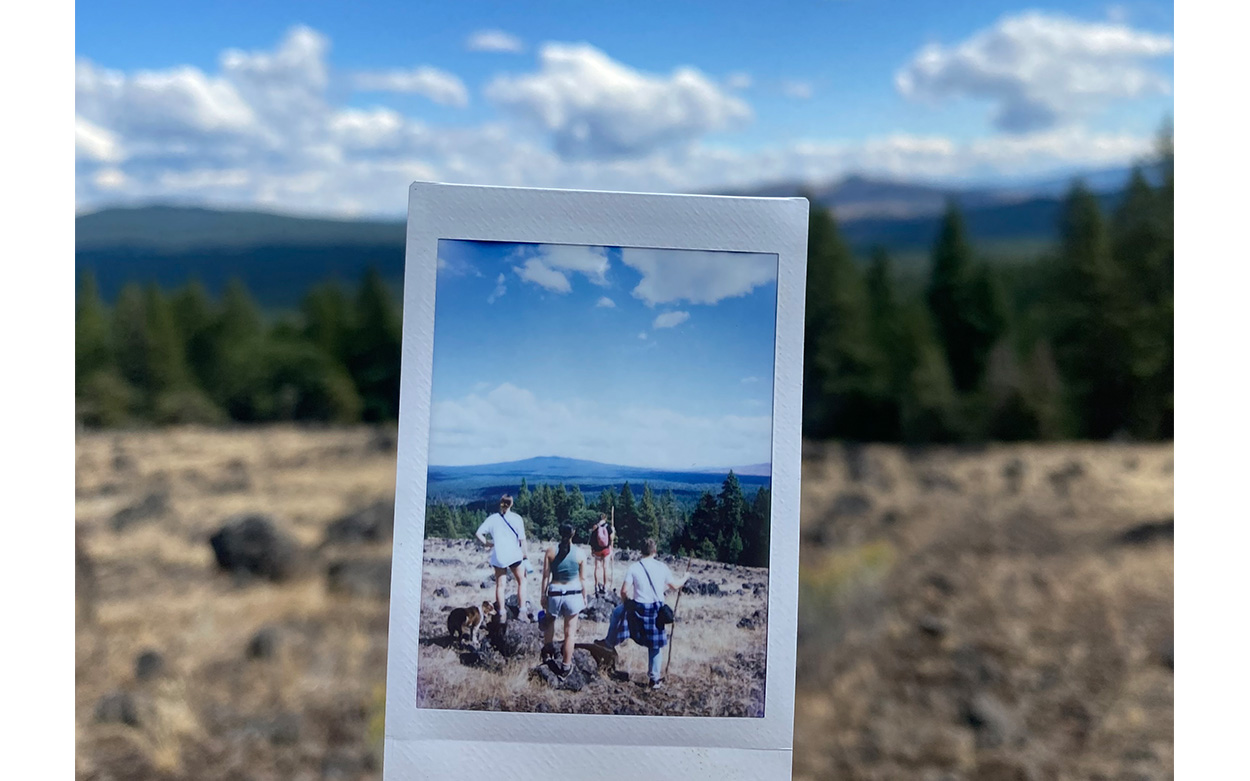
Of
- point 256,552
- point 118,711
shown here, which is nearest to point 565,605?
point 118,711

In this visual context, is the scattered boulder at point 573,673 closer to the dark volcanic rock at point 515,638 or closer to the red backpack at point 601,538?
the dark volcanic rock at point 515,638

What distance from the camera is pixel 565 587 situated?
5.66 feet

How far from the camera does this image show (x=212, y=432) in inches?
216

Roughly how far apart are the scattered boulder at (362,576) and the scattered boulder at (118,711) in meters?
1.14

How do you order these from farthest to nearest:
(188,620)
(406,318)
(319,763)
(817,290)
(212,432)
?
(212,432)
(817,290)
(188,620)
(319,763)
(406,318)

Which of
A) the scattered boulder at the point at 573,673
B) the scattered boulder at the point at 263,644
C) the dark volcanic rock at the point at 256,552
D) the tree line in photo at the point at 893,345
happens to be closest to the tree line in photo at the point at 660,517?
the scattered boulder at the point at 573,673

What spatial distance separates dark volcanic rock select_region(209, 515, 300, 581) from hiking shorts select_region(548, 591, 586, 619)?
2737 millimetres

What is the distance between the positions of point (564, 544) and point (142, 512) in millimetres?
4065

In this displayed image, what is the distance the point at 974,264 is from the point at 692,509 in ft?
13.6

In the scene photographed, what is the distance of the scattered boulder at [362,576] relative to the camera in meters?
3.99

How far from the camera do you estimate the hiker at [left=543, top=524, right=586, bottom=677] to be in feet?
5.63

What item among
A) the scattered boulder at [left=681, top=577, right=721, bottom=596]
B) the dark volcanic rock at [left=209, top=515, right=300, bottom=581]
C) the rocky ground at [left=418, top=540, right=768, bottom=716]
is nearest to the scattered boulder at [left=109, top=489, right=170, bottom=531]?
the dark volcanic rock at [left=209, top=515, right=300, bottom=581]

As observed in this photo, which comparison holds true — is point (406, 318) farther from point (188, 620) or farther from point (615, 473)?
point (188, 620)

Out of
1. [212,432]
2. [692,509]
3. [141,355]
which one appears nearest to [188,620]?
[212,432]
